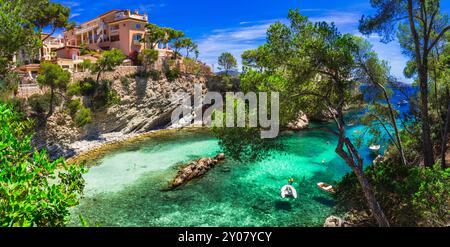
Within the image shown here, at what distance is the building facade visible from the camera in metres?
47.0

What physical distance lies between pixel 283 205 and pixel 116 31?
43764 millimetres

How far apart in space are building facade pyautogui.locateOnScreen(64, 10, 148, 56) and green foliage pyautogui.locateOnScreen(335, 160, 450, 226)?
144 feet

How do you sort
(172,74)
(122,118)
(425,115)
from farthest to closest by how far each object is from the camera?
1. (172,74)
2. (122,118)
3. (425,115)

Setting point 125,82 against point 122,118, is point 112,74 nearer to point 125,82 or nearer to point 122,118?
point 125,82

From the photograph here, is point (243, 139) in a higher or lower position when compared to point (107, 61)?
lower

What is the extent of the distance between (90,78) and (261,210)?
26475 mm

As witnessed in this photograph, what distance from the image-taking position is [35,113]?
2664cm

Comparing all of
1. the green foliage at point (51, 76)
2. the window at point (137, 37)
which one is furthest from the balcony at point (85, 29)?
the green foliage at point (51, 76)

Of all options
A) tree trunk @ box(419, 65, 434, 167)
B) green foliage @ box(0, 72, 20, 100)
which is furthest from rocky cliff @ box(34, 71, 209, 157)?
tree trunk @ box(419, 65, 434, 167)

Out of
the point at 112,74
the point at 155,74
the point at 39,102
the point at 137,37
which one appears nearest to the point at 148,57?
the point at 155,74

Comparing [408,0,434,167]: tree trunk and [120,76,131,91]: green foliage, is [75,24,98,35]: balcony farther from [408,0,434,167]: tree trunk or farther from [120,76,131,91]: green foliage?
[408,0,434,167]: tree trunk

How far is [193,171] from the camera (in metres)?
22.2
